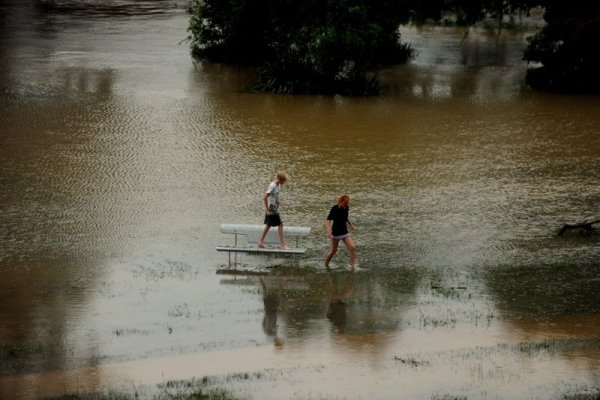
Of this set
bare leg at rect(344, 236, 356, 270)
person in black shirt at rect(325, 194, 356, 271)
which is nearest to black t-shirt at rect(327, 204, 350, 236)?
person in black shirt at rect(325, 194, 356, 271)

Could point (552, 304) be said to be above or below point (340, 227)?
below

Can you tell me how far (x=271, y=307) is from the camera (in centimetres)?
1376

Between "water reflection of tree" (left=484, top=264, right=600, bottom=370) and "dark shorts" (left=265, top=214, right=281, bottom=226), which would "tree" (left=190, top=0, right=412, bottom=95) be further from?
"water reflection of tree" (left=484, top=264, right=600, bottom=370)

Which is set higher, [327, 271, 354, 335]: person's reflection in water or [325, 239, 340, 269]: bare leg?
[325, 239, 340, 269]: bare leg

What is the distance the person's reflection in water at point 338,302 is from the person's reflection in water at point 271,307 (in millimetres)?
763

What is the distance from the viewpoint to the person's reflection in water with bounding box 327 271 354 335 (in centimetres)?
1311

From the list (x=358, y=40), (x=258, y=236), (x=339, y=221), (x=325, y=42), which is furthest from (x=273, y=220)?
(x=358, y=40)

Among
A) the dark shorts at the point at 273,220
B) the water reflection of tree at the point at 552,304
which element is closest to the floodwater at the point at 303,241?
the water reflection of tree at the point at 552,304

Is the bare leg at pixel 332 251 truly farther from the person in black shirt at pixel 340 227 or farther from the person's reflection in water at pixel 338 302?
the person's reflection in water at pixel 338 302

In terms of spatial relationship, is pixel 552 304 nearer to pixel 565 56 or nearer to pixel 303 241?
pixel 303 241

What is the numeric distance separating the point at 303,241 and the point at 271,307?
10.4 feet

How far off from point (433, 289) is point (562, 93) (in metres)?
18.6

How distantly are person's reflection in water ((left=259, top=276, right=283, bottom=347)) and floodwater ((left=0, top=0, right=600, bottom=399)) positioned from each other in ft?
0.17

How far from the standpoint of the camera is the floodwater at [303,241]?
38.2ft
